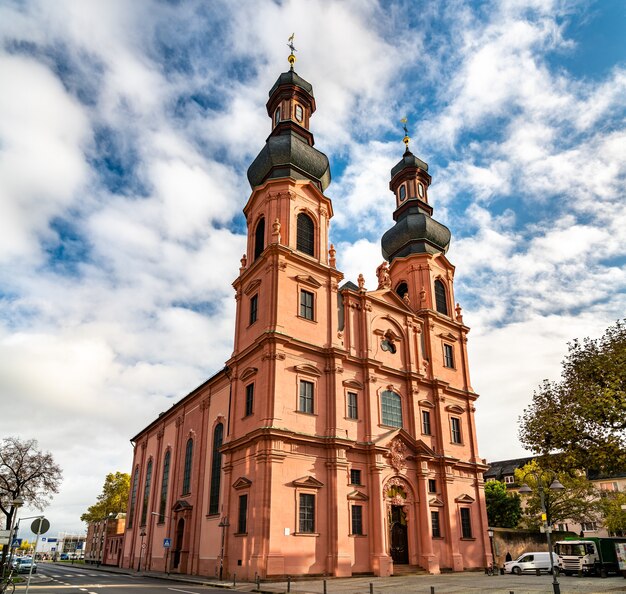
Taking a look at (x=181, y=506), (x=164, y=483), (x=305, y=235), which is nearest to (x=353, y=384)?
(x=305, y=235)

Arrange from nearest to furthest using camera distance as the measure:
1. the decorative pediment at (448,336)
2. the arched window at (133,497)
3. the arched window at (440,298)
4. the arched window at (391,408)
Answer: the arched window at (391,408)
the decorative pediment at (448,336)
the arched window at (440,298)
the arched window at (133,497)

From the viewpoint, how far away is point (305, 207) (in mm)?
35000

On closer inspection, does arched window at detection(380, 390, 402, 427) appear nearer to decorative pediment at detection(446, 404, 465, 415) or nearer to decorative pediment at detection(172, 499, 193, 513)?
decorative pediment at detection(446, 404, 465, 415)

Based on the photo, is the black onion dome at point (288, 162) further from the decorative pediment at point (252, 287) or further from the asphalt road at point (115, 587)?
the asphalt road at point (115, 587)

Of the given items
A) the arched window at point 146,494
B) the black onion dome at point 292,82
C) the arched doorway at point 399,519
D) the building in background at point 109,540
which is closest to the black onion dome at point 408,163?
the black onion dome at point 292,82

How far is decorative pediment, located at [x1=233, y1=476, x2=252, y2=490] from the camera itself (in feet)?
90.2

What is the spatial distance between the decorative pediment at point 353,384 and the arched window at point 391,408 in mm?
1980

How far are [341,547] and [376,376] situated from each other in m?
10.8

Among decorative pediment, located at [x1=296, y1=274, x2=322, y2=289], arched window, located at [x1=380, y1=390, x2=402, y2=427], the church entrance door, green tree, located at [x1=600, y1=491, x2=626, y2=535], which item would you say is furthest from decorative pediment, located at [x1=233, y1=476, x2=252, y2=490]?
green tree, located at [x1=600, y1=491, x2=626, y2=535]

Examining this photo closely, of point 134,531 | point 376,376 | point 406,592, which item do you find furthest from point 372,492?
point 134,531

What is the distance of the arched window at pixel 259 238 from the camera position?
3472cm

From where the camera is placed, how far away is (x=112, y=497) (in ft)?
246

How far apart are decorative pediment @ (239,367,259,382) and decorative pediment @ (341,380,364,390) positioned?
5591 mm

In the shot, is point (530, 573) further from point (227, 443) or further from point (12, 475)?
point (12, 475)
